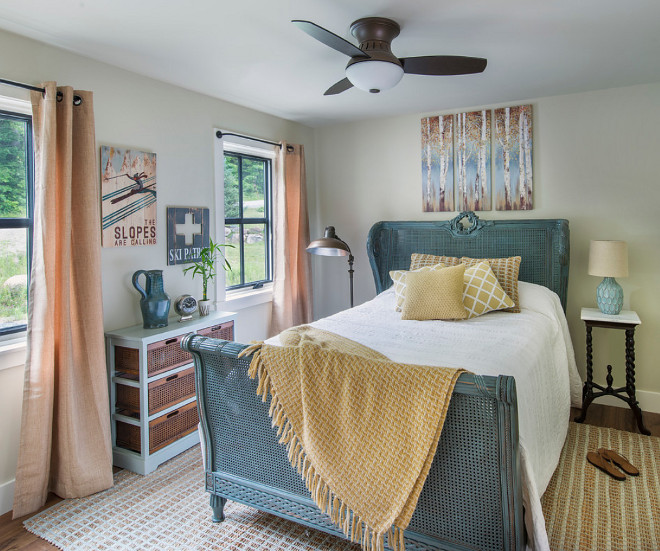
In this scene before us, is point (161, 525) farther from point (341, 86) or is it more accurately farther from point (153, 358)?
point (341, 86)

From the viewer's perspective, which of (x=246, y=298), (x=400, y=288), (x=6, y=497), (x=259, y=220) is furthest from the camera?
(x=259, y=220)

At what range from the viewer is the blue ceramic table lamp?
3.26 meters

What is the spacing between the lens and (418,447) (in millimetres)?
1642

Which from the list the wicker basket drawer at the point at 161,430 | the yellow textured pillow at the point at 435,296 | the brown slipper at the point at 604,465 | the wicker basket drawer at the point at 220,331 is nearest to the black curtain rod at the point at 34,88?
the wicker basket drawer at the point at 220,331

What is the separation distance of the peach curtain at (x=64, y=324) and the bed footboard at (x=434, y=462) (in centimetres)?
77

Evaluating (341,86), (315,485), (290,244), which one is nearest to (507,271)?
(341,86)

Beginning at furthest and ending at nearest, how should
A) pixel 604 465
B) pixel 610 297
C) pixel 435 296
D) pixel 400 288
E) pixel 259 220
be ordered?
pixel 259 220
pixel 400 288
pixel 610 297
pixel 435 296
pixel 604 465

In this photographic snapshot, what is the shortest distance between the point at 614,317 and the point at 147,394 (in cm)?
310

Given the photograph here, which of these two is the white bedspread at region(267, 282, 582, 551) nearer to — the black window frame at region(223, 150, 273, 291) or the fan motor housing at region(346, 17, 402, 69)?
the black window frame at region(223, 150, 273, 291)

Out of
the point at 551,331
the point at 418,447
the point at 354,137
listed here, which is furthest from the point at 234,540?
the point at 354,137

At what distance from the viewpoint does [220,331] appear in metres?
3.31

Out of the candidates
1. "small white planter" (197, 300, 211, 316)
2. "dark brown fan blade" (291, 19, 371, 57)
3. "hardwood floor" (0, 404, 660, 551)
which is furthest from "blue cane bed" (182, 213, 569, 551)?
"dark brown fan blade" (291, 19, 371, 57)

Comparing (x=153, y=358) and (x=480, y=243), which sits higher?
(x=480, y=243)

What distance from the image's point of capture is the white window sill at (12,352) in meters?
2.42
